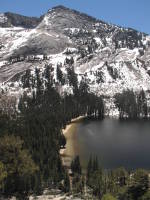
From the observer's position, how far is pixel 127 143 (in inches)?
7623

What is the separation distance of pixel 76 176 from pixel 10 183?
84.0ft

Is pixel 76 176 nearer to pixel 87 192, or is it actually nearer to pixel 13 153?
pixel 87 192

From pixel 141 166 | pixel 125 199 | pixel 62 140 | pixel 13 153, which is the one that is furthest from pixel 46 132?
pixel 125 199

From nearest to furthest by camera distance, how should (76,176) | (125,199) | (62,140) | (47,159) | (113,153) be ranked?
(125,199) < (76,176) < (47,159) < (113,153) < (62,140)

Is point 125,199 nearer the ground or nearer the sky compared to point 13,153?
nearer the ground

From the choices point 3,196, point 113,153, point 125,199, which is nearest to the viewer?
point 125,199

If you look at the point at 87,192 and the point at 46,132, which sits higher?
the point at 46,132

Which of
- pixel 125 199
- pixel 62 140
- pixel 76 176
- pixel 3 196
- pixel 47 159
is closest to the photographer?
pixel 125 199

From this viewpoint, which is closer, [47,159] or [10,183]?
[10,183]

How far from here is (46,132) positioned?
620 ft

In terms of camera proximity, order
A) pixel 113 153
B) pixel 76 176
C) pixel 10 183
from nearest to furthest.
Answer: pixel 10 183 → pixel 76 176 → pixel 113 153

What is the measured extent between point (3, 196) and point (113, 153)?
79.8 meters

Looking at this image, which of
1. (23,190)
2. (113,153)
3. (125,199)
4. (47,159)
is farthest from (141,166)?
(125,199)

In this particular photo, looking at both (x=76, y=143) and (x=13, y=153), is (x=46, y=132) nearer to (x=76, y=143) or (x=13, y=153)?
(x=76, y=143)
